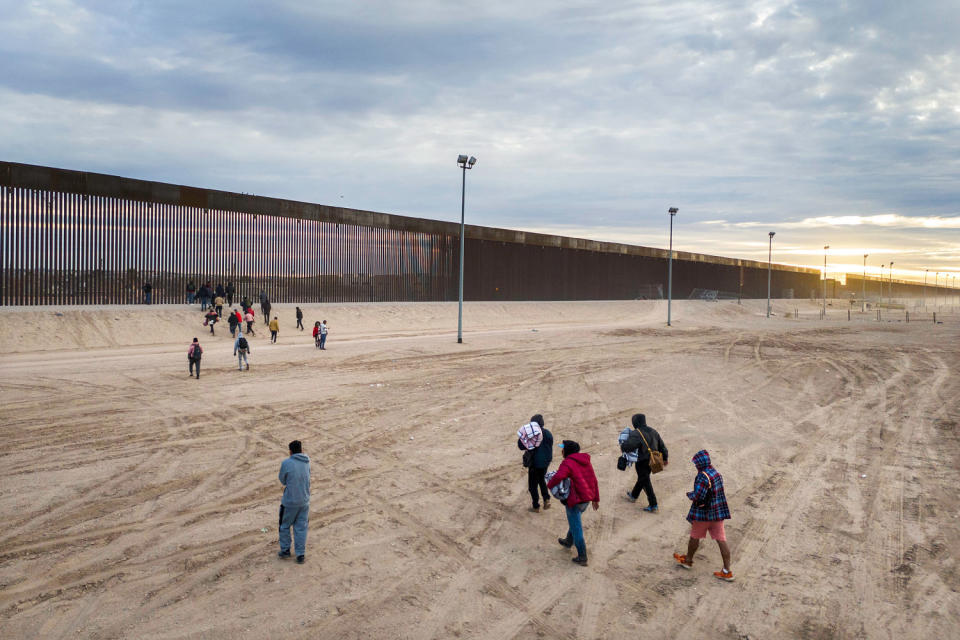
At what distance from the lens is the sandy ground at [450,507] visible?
5.62m

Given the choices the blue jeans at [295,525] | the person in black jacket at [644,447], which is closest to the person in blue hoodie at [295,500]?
the blue jeans at [295,525]

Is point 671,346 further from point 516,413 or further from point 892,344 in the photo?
point 516,413

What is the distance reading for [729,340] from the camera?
104 ft

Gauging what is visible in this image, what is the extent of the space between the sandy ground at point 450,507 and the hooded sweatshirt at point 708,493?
807 millimetres

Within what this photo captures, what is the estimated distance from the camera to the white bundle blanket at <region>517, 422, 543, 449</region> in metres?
7.45

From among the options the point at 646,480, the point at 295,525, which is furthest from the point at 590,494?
the point at 295,525

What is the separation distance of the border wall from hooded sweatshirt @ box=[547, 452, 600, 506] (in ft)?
102

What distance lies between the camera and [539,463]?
25.2 feet

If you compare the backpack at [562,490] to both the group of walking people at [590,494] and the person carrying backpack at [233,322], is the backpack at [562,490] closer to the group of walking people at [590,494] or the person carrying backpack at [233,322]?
the group of walking people at [590,494]

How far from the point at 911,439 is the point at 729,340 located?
20.1 metres

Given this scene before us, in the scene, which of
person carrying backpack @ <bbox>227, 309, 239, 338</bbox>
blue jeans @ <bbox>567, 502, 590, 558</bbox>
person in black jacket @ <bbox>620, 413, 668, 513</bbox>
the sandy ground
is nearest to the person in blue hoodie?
the sandy ground

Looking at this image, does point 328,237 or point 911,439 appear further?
point 328,237

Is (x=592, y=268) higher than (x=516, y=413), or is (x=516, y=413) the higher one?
(x=592, y=268)

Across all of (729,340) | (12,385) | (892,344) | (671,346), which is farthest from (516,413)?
(892,344)
